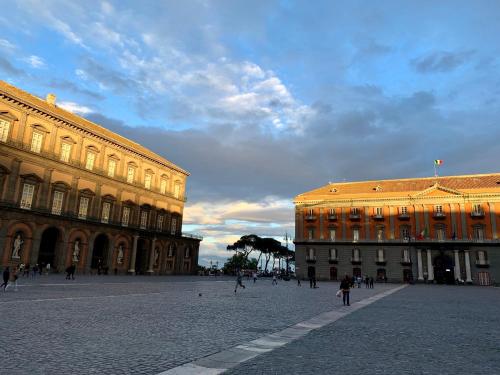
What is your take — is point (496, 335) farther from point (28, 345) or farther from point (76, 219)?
point (76, 219)

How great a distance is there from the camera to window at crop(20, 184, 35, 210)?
43.4 m

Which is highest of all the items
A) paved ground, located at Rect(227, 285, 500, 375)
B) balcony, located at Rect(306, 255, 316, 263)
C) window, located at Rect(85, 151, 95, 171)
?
window, located at Rect(85, 151, 95, 171)

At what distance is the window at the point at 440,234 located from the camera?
64056 mm

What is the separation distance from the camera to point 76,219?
48250 mm

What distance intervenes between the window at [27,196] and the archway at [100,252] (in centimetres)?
1109

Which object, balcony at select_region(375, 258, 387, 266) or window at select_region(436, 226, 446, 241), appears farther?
balcony at select_region(375, 258, 387, 266)

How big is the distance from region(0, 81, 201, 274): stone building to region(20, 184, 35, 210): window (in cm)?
10

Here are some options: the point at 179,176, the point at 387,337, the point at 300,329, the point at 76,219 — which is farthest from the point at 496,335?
the point at 179,176

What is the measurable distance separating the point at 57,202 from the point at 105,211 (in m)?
7.76

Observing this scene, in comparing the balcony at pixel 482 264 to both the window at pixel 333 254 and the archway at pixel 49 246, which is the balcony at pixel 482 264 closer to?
the window at pixel 333 254

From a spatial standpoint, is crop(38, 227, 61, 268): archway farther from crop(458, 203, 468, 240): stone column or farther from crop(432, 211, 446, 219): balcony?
crop(458, 203, 468, 240): stone column

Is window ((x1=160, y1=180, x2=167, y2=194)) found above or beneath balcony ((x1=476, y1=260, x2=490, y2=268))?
above

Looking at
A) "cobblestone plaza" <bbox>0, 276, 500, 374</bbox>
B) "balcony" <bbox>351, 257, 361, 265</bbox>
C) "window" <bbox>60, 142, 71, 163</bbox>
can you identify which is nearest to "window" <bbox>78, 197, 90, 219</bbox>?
"window" <bbox>60, 142, 71, 163</bbox>

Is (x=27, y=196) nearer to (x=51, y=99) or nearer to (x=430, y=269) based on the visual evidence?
(x=51, y=99)
